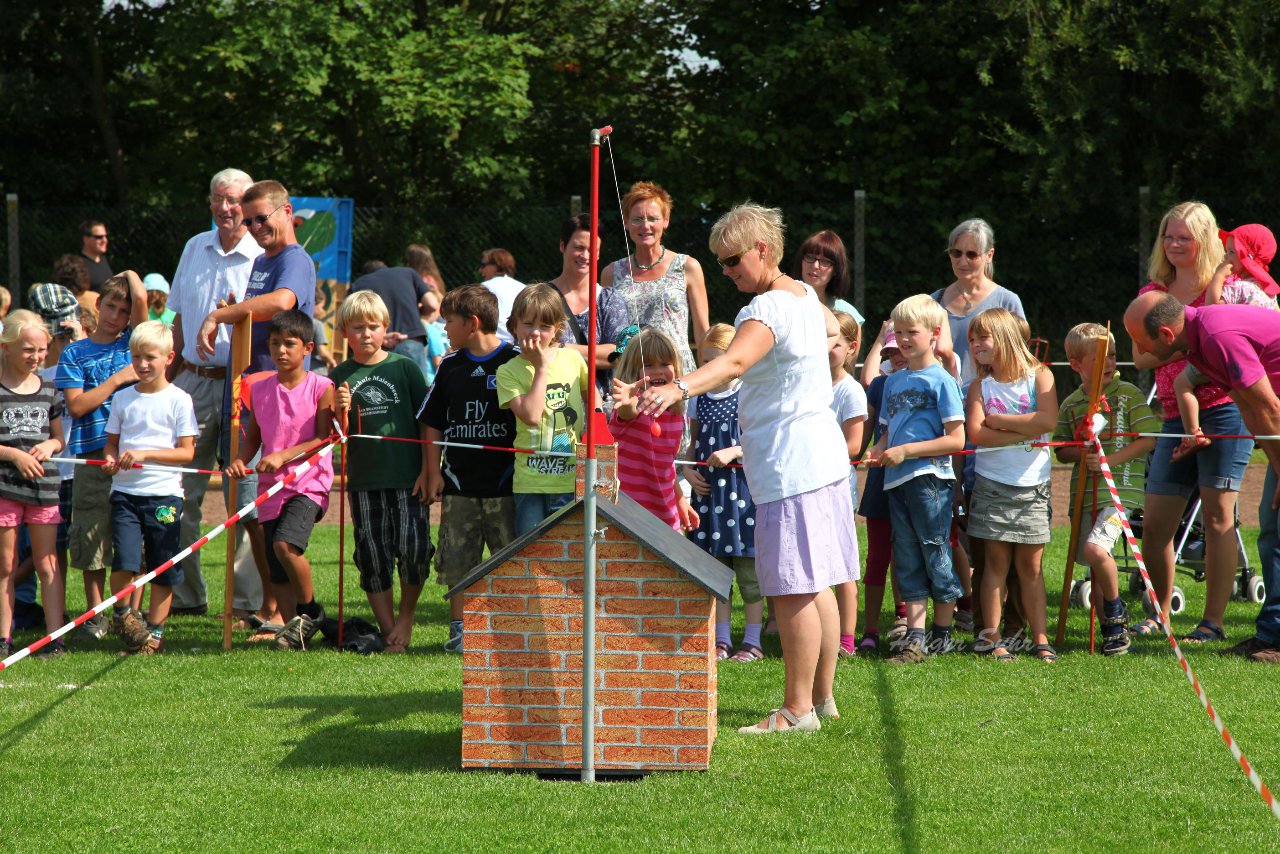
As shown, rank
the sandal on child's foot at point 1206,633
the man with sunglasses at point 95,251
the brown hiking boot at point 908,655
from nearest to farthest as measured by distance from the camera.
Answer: the brown hiking boot at point 908,655 < the sandal on child's foot at point 1206,633 < the man with sunglasses at point 95,251

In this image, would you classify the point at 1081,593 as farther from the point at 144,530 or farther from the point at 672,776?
the point at 144,530

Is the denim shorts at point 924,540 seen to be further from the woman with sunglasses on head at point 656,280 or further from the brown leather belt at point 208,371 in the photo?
the brown leather belt at point 208,371

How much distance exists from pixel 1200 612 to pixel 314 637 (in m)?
4.86

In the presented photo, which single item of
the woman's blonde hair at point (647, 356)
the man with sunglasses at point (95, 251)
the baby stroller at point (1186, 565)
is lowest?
the baby stroller at point (1186, 565)

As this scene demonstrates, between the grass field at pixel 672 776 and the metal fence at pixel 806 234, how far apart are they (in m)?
9.47

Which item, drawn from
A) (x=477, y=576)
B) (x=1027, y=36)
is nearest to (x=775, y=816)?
(x=477, y=576)

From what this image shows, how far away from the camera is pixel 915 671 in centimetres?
641

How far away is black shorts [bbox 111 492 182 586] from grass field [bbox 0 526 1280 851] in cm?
62

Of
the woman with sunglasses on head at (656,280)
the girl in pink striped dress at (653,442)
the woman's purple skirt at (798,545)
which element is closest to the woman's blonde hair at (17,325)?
the woman with sunglasses on head at (656,280)

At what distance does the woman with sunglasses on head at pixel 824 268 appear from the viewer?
7.35 meters

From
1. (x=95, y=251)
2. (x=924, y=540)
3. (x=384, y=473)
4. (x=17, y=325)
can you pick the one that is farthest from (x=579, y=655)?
(x=95, y=251)

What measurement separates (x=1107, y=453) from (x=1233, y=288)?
1.01 m

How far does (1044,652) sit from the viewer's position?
265 inches

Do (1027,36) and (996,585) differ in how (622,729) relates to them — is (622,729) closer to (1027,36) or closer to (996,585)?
(996,585)
